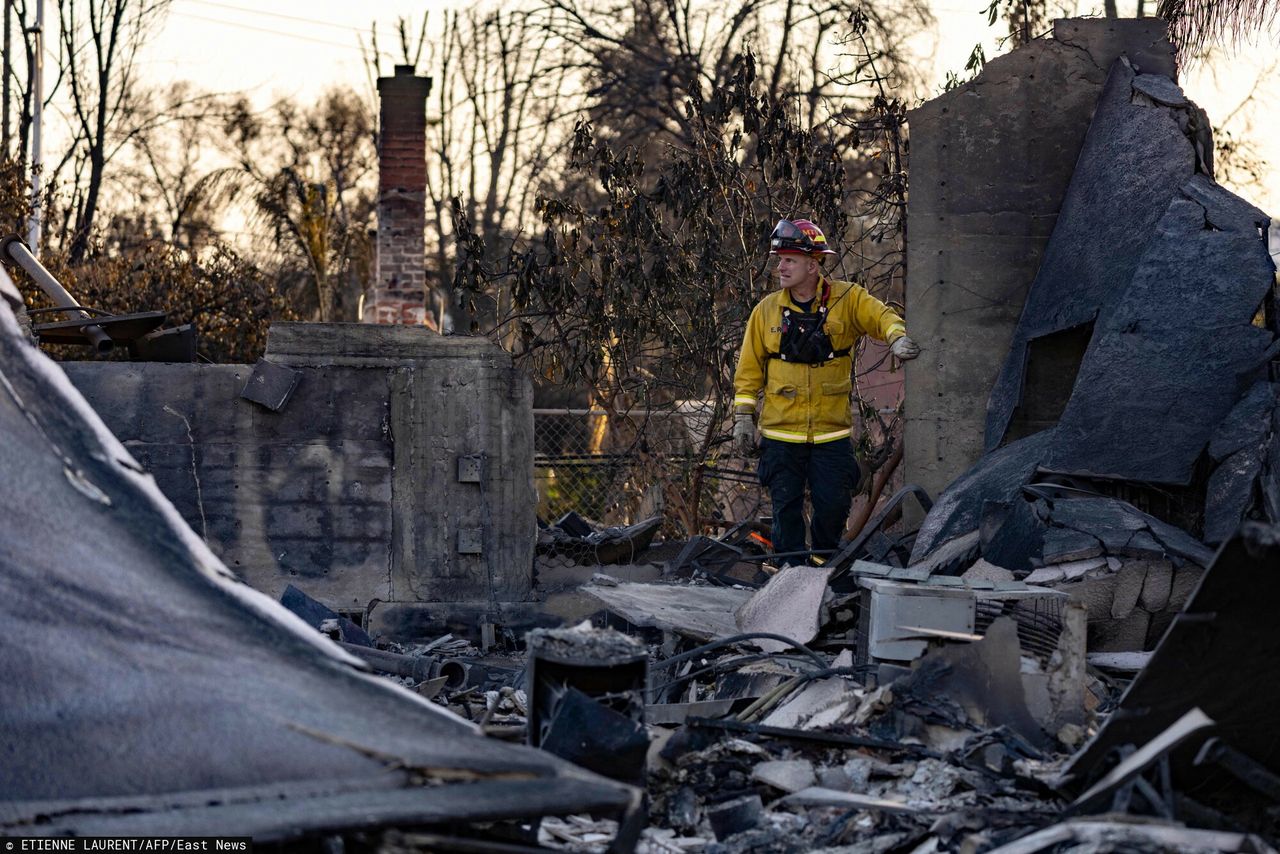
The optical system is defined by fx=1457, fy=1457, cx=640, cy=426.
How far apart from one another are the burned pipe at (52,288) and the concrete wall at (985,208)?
14.7ft

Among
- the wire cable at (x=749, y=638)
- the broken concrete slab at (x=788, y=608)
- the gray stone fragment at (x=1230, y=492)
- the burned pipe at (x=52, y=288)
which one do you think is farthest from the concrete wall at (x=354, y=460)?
the gray stone fragment at (x=1230, y=492)

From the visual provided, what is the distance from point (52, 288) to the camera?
29.2ft

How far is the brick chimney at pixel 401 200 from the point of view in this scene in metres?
14.7

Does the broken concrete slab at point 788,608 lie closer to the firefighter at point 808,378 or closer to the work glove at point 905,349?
the firefighter at point 808,378

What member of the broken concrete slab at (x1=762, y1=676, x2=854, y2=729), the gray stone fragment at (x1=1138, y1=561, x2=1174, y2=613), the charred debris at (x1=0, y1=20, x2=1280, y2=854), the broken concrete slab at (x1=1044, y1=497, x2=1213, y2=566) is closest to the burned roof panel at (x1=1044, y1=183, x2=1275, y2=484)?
the charred debris at (x1=0, y1=20, x2=1280, y2=854)

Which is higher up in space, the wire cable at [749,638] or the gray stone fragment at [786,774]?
the wire cable at [749,638]

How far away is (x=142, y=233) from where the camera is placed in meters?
26.4

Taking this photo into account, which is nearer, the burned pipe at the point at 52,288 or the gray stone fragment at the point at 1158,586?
the gray stone fragment at the point at 1158,586

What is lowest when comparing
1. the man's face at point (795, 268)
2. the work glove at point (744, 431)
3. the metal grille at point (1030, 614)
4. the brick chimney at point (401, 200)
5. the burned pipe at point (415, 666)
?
the burned pipe at point (415, 666)

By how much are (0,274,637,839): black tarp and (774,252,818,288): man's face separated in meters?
4.50

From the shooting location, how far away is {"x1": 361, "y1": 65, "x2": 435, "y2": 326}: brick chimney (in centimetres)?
1470

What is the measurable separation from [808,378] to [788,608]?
1745mm

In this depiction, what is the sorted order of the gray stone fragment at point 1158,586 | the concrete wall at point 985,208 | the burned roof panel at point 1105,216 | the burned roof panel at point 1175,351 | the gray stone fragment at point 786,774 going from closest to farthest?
the gray stone fragment at point 786,774, the gray stone fragment at point 1158,586, the burned roof panel at point 1175,351, the burned roof panel at point 1105,216, the concrete wall at point 985,208

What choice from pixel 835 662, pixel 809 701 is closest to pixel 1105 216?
pixel 835 662
